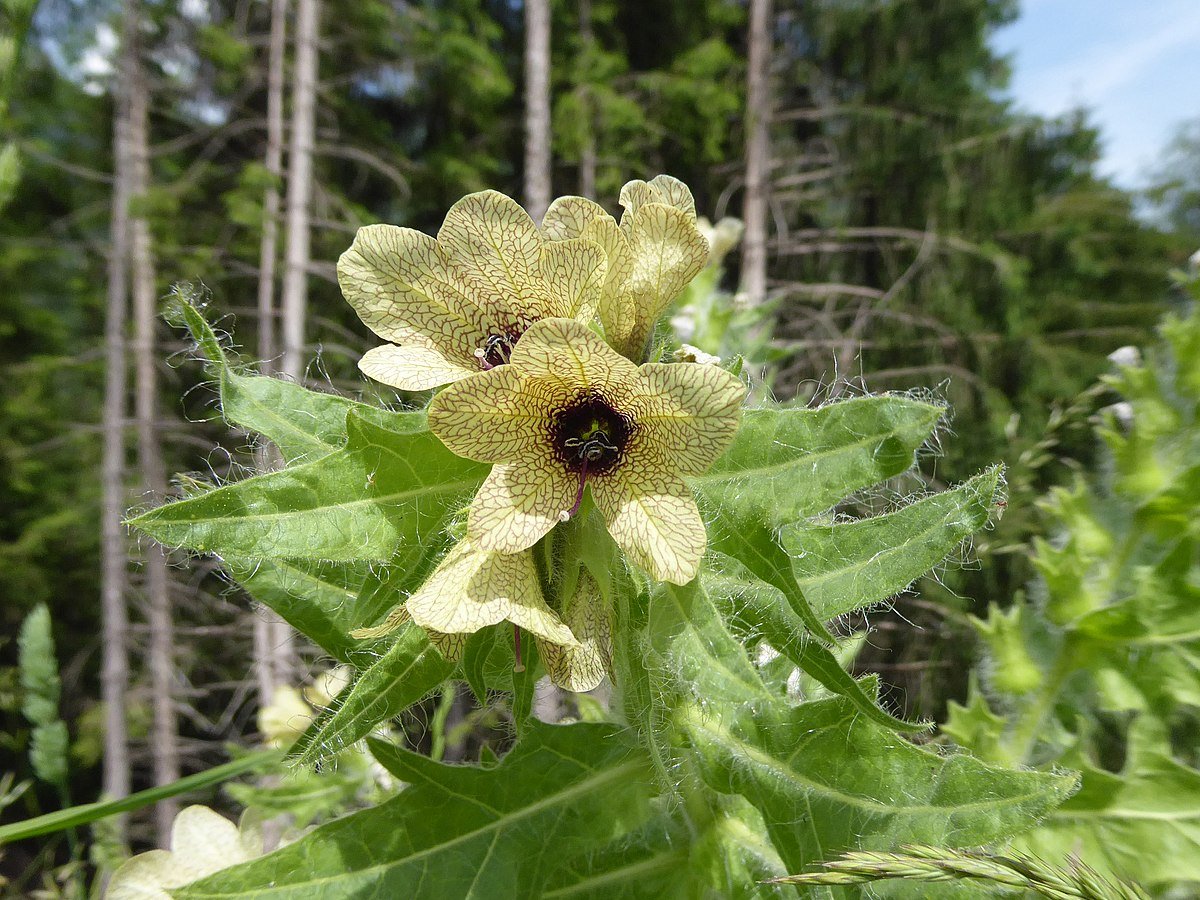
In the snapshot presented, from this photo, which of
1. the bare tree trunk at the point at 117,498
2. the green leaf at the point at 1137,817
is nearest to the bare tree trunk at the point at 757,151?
the bare tree trunk at the point at 117,498

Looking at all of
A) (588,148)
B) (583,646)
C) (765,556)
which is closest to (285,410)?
A: (583,646)

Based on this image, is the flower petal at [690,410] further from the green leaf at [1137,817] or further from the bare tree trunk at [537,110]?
the bare tree trunk at [537,110]

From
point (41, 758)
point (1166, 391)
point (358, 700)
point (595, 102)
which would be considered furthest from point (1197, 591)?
point (595, 102)

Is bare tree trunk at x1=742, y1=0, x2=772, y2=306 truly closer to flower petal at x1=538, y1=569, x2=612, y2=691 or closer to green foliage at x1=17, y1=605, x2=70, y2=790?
green foliage at x1=17, y1=605, x2=70, y2=790

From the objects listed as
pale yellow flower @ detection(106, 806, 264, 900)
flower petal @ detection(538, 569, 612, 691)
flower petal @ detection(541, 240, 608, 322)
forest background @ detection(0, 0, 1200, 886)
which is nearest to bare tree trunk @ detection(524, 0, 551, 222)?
forest background @ detection(0, 0, 1200, 886)

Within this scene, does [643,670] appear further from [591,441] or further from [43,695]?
[43,695]
